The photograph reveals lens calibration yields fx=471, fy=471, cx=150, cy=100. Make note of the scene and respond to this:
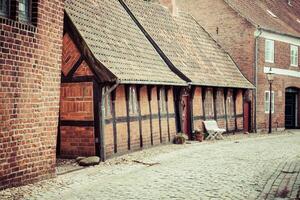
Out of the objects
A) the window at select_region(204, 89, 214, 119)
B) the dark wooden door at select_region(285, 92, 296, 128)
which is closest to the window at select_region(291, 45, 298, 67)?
the dark wooden door at select_region(285, 92, 296, 128)

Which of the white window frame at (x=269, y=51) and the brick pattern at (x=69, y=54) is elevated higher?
the white window frame at (x=269, y=51)

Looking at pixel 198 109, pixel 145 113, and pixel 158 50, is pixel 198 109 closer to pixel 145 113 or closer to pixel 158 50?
pixel 158 50

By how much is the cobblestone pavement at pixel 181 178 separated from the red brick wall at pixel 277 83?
1048 centimetres

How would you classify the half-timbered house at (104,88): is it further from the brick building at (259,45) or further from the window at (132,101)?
the brick building at (259,45)

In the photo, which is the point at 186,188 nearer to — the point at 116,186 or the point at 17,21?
the point at 116,186

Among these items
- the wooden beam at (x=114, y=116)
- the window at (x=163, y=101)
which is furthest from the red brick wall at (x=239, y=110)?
the wooden beam at (x=114, y=116)

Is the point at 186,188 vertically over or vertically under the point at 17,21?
under

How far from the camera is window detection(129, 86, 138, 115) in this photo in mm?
15656

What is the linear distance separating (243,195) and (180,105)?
35.4ft

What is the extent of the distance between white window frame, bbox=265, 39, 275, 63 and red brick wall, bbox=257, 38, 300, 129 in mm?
234

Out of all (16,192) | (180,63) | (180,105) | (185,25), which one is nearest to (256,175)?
(16,192)

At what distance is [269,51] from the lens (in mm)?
26719

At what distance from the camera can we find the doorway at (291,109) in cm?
3009

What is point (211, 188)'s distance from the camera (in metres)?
9.54
